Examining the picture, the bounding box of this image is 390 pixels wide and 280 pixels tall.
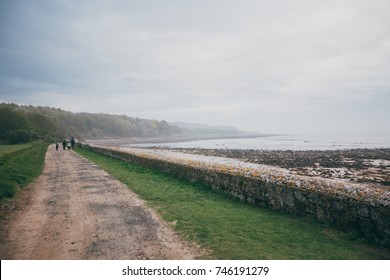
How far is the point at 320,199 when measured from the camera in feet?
20.9

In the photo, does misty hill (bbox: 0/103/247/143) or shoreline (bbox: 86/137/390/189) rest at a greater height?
misty hill (bbox: 0/103/247/143)

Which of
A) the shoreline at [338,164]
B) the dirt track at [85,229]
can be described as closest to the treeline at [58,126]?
the shoreline at [338,164]

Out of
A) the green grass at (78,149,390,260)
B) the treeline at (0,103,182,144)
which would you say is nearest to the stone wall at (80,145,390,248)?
the green grass at (78,149,390,260)

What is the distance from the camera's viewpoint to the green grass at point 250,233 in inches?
191

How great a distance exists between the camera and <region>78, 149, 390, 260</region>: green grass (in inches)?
191

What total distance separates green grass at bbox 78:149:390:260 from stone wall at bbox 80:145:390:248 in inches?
10.0

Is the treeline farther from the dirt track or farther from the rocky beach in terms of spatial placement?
the dirt track

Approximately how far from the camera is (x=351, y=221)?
18.7 feet

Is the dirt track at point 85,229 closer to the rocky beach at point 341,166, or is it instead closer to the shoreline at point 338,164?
the shoreline at point 338,164

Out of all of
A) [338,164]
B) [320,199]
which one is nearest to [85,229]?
[320,199]

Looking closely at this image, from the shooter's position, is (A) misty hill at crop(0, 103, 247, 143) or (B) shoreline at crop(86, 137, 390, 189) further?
(A) misty hill at crop(0, 103, 247, 143)

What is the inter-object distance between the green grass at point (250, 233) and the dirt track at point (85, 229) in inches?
22.6

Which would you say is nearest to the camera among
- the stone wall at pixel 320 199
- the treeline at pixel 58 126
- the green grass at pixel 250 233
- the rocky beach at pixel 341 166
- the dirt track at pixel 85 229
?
the dirt track at pixel 85 229
